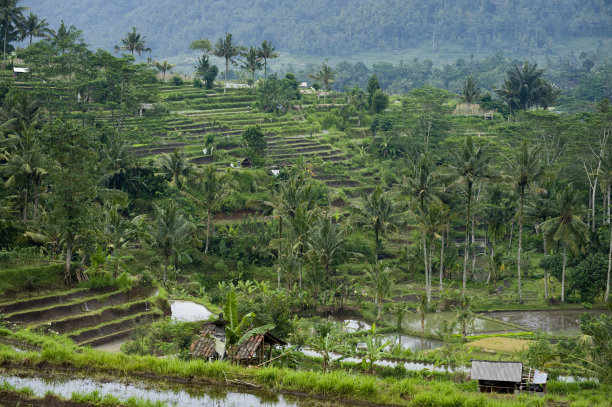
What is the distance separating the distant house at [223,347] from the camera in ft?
61.2

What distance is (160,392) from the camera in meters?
16.1

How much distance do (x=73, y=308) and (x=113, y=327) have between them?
1475 mm

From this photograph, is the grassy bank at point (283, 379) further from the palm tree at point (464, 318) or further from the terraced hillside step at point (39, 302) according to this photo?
the palm tree at point (464, 318)

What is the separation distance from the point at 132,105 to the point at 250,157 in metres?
8.05

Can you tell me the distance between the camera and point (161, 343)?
2339 cm

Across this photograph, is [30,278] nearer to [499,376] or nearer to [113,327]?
[113,327]

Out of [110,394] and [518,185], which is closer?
[110,394]

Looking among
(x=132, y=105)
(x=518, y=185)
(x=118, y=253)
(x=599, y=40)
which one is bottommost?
(x=118, y=253)

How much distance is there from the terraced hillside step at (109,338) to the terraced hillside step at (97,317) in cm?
80

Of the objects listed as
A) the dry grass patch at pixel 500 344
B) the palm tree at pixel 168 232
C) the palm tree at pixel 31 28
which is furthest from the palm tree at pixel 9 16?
the dry grass patch at pixel 500 344

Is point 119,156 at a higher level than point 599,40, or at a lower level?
lower

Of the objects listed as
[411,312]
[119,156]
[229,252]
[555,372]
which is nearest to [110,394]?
[555,372]

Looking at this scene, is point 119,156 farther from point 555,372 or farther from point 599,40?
point 599,40

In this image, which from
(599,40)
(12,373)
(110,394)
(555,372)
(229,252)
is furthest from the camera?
(599,40)
